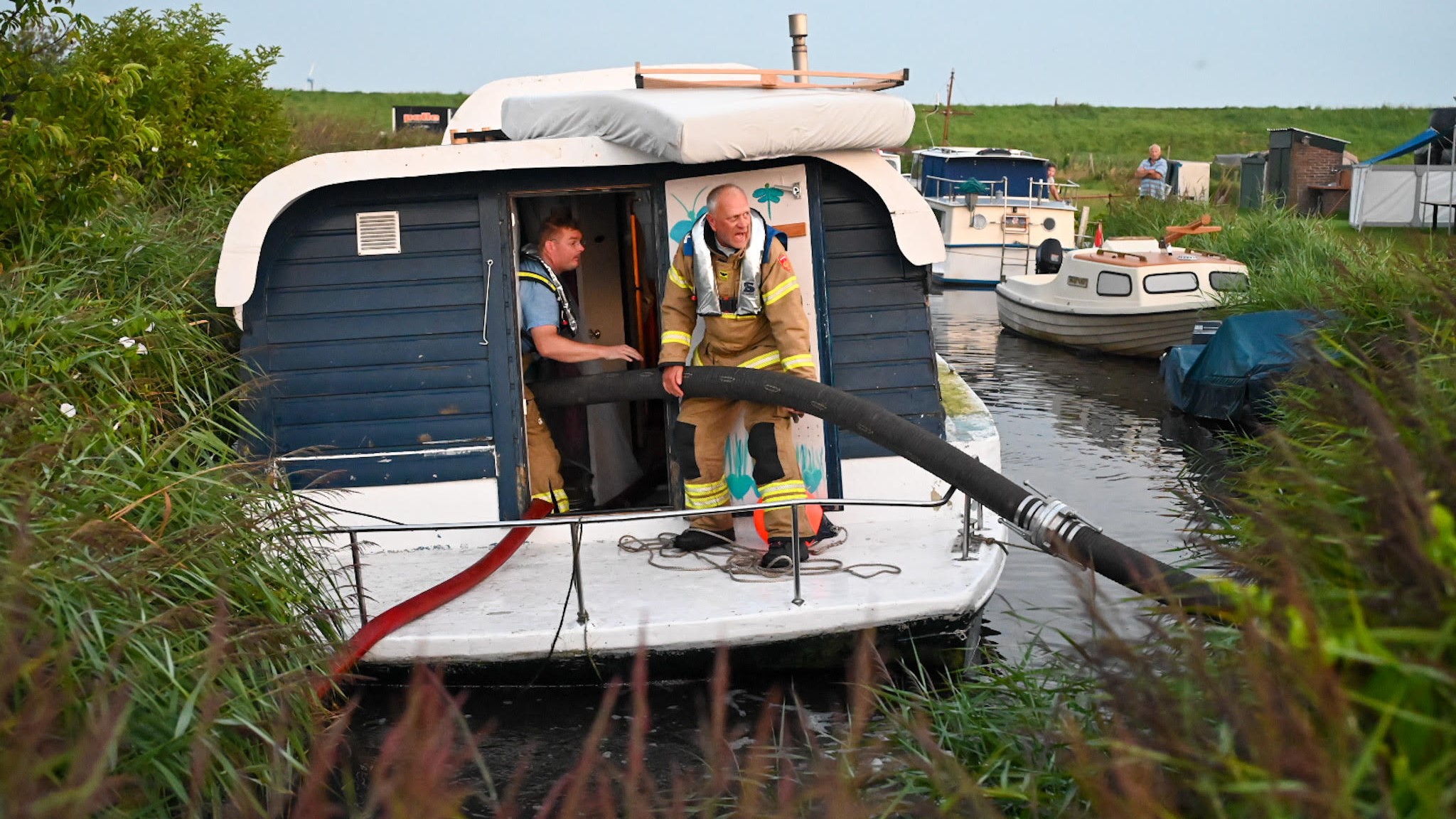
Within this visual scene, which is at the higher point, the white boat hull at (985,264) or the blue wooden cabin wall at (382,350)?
the blue wooden cabin wall at (382,350)

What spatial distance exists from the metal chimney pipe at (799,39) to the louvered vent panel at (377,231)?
108 inches

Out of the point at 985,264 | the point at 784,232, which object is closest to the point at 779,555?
the point at 784,232

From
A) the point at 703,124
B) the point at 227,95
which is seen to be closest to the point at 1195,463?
the point at 703,124

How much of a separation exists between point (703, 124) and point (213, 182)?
6.44 m

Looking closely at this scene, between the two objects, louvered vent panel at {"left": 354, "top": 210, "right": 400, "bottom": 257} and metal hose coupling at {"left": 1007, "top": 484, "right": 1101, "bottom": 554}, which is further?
louvered vent panel at {"left": 354, "top": 210, "right": 400, "bottom": 257}

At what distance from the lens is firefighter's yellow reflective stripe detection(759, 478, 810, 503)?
6.78 m

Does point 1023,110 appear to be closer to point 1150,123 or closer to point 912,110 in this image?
point 1150,123

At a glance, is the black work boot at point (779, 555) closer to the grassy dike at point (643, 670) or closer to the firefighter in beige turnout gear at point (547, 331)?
the grassy dike at point (643, 670)

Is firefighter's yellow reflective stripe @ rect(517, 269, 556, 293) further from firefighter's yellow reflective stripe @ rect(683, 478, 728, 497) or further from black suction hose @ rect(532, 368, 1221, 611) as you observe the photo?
firefighter's yellow reflective stripe @ rect(683, 478, 728, 497)

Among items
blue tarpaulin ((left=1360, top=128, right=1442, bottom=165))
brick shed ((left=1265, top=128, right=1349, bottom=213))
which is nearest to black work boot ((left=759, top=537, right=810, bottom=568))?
blue tarpaulin ((left=1360, top=128, right=1442, bottom=165))

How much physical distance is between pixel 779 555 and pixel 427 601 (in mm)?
1684

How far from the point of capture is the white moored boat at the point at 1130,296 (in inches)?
687

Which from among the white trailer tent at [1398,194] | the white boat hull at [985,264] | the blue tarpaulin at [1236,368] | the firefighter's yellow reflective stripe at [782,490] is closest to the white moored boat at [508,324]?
the firefighter's yellow reflective stripe at [782,490]

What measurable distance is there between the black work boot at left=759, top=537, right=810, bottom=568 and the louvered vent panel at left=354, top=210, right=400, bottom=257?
2.54 metres
